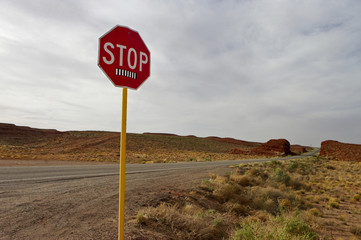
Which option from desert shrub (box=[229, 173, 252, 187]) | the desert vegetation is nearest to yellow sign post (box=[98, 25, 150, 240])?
the desert vegetation

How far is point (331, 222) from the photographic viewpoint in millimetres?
9469

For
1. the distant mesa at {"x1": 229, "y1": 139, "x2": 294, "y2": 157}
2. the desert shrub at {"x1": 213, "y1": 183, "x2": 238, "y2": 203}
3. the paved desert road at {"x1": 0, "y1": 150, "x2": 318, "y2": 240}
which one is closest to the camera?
the paved desert road at {"x1": 0, "y1": 150, "x2": 318, "y2": 240}

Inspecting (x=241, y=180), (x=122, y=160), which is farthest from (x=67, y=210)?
(x=241, y=180)

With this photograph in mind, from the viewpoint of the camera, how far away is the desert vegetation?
4.87m

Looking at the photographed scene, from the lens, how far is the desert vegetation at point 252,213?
4.87m

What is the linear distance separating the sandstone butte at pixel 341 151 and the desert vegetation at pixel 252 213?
1378 inches

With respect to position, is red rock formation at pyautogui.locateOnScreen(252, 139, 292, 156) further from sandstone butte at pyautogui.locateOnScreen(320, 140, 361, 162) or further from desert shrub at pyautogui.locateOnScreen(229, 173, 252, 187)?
desert shrub at pyautogui.locateOnScreen(229, 173, 252, 187)

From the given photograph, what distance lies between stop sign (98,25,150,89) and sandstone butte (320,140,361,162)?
180ft

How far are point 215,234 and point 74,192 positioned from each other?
4285mm

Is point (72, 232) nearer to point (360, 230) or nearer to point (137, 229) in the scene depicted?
point (137, 229)

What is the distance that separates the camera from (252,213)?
338 inches

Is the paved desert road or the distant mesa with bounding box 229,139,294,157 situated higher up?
the distant mesa with bounding box 229,139,294,157

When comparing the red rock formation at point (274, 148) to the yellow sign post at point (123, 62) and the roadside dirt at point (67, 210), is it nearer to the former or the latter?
the roadside dirt at point (67, 210)

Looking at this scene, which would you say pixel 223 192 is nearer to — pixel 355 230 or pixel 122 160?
pixel 355 230
